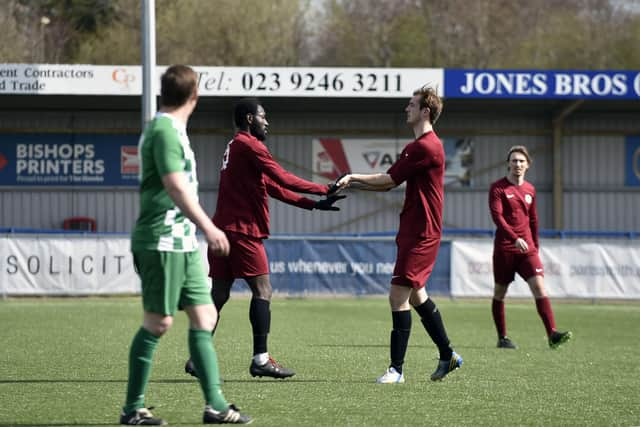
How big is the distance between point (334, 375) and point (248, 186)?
160cm

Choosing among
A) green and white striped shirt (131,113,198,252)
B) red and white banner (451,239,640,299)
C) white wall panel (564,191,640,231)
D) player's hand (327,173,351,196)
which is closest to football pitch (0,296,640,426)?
green and white striped shirt (131,113,198,252)

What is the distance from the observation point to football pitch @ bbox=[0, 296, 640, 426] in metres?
6.42

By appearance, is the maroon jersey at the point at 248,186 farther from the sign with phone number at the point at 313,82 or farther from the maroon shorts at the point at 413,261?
the sign with phone number at the point at 313,82

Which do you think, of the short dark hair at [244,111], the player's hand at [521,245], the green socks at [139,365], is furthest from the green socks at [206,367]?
the player's hand at [521,245]

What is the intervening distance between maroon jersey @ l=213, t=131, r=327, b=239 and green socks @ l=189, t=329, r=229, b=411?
2.39 m

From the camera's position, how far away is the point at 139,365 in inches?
225

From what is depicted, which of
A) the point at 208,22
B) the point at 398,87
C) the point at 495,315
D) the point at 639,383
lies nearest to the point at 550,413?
the point at 639,383

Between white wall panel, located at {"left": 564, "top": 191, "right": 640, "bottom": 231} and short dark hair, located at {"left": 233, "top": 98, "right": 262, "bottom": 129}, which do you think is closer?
short dark hair, located at {"left": 233, "top": 98, "right": 262, "bottom": 129}

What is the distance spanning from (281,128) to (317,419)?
2313 centimetres

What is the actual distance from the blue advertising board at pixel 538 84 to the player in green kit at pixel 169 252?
820 inches

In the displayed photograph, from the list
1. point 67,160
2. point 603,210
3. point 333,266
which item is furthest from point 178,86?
point 603,210

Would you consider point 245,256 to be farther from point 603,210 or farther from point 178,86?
point 603,210

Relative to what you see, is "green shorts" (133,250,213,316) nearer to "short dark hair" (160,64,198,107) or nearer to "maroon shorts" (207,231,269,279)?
"short dark hair" (160,64,198,107)

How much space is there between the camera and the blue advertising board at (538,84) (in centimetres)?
2614
